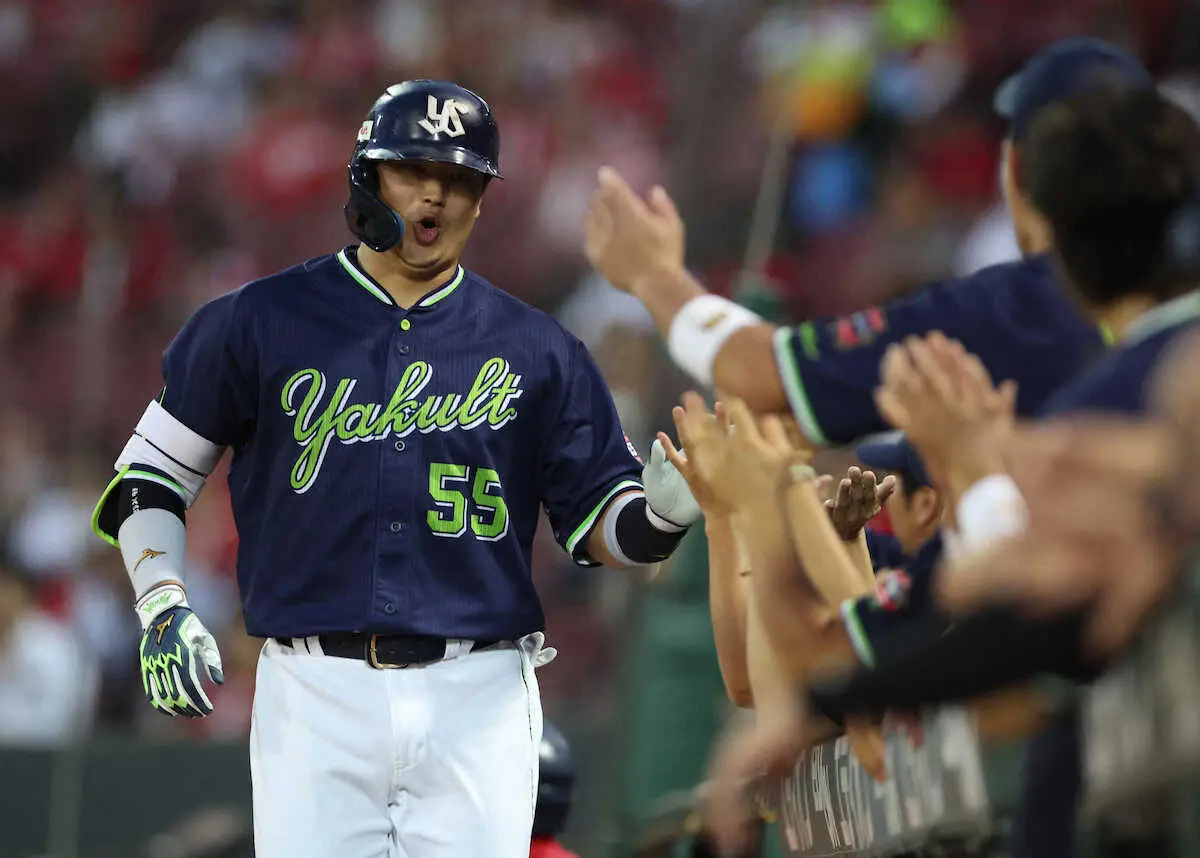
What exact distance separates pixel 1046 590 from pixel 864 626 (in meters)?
0.73

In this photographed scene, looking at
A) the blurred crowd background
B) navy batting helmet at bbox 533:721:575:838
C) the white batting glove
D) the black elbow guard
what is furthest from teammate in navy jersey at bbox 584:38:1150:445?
the blurred crowd background

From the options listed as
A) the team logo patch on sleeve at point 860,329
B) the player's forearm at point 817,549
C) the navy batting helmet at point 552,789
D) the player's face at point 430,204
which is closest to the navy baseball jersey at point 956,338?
the team logo patch on sleeve at point 860,329

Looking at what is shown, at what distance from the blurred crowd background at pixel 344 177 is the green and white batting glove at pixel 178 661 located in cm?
335

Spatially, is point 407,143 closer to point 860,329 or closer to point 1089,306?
point 860,329

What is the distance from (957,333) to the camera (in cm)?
294

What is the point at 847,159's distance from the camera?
9.49 metres

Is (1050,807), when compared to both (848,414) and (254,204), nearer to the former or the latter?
(848,414)

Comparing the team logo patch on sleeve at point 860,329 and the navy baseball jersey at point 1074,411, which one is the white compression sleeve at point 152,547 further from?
the navy baseball jersey at point 1074,411

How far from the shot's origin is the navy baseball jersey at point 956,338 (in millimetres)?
2896

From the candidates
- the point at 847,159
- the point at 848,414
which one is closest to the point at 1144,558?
the point at 848,414

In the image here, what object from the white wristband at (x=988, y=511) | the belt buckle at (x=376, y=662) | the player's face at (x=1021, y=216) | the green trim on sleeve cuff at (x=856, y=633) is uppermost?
the player's face at (x=1021, y=216)

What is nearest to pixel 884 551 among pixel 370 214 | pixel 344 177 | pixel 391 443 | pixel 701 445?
pixel 701 445

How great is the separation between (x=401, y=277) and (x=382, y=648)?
776 mm

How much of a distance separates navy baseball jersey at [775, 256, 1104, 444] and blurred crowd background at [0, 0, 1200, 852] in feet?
12.5
